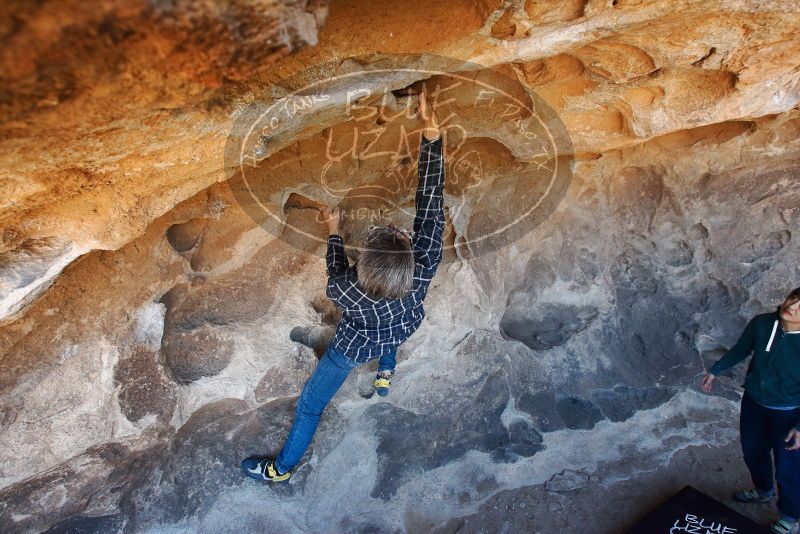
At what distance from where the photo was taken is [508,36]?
116 cm

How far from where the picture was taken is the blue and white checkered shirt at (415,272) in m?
1.40

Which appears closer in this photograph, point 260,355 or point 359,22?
point 359,22

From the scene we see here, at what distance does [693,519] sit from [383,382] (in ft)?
4.03

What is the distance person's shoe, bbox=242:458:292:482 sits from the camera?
1.87 m

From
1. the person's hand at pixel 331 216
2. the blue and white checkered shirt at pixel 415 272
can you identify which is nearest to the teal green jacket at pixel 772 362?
the blue and white checkered shirt at pixel 415 272

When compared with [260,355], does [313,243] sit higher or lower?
higher

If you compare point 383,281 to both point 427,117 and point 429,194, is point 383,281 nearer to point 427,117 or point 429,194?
point 429,194

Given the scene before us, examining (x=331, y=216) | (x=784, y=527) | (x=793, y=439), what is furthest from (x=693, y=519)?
(x=331, y=216)

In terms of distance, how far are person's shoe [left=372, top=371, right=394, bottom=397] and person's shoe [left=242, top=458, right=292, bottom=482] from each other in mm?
462

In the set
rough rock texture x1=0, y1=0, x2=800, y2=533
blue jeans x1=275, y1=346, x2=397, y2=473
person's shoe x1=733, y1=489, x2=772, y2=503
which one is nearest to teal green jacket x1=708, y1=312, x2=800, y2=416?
rough rock texture x1=0, y1=0, x2=800, y2=533

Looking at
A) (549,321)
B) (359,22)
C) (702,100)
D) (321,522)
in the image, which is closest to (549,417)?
(549,321)

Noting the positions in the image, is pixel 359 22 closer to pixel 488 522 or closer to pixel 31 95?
pixel 31 95

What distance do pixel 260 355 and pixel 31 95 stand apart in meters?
1.33

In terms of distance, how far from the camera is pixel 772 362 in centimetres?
162
